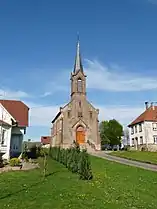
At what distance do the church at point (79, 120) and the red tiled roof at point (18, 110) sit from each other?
17.3 metres

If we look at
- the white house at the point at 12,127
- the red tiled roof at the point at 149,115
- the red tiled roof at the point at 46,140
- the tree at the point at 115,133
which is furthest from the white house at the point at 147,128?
the red tiled roof at the point at 46,140

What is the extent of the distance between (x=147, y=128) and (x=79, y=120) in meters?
15.5

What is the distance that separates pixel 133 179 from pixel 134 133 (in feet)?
144

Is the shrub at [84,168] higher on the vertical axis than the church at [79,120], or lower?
lower

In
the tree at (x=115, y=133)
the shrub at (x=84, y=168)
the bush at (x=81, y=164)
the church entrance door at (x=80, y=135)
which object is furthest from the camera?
the tree at (x=115, y=133)

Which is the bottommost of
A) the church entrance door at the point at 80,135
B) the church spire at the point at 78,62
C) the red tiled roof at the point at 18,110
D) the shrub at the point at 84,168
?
the shrub at the point at 84,168

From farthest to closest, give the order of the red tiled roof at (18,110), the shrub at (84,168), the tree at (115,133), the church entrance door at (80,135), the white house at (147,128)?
the tree at (115,133), the church entrance door at (80,135), the white house at (147,128), the red tiled roof at (18,110), the shrub at (84,168)

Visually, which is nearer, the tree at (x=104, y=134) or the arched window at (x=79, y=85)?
the arched window at (x=79, y=85)

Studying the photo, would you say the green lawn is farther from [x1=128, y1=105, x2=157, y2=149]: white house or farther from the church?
the church

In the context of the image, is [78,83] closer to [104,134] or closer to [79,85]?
[79,85]

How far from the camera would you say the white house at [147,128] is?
182ft

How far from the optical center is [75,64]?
213ft

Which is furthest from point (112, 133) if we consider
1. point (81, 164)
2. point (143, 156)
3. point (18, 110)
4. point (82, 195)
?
point (82, 195)

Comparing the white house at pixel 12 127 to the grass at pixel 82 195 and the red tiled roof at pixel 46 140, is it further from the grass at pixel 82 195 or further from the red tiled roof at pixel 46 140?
the red tiled roof at pixel 46 140
